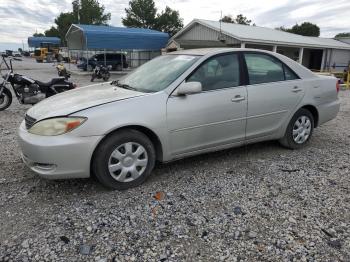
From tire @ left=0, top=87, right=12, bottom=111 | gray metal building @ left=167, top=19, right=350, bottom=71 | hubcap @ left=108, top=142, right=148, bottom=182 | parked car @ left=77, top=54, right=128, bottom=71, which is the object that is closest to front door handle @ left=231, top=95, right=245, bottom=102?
hubcap @ left=108, top=142, right=148, bottom=182

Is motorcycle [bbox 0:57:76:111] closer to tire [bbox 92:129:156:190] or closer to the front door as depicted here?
tire [bbox 92:129:156:190]

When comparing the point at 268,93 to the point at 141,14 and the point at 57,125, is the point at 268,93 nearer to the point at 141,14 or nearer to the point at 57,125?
the point at 57,125

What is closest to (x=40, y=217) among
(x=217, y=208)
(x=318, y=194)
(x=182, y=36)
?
(x=217, y=208)

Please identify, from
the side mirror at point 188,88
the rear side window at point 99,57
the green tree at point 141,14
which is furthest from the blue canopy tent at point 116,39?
the green tree at point 141,14

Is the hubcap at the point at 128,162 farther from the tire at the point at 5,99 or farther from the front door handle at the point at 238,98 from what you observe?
the tire at the point at 5,99

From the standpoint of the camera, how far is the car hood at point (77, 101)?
3.23m

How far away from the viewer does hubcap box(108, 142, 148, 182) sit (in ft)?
10.9

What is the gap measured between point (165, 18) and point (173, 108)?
51091 mm

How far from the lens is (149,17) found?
50.3 m

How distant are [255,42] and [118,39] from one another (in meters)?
9.70

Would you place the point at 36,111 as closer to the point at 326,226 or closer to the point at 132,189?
the point at 132,189

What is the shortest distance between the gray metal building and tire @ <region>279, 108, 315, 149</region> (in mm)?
15471

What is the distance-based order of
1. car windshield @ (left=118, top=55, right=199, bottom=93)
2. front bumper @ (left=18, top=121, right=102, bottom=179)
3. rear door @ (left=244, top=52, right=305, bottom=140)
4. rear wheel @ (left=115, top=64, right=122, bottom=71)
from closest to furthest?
1. front bumper @ (left=18, top=121, right=102, bottom=179)
2. car windshield @ (left=118, top=55, right=199, bottom=93)
3. rear door @ (left=244, top=52, right=305, bottom=140)
4. rear wheel @ (left=115, top=64, right=122, bottom=71)

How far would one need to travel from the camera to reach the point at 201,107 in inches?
145
